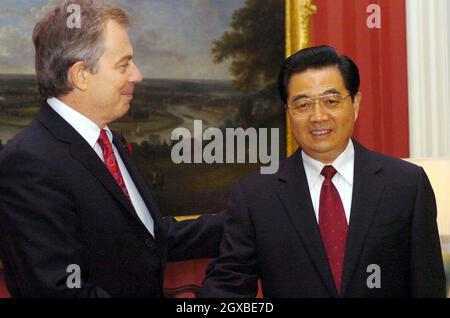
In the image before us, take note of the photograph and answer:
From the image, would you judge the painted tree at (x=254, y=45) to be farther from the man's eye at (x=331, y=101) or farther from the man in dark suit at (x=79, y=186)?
the man's eye at (x=331, y=101)

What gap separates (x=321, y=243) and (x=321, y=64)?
670 millimetres

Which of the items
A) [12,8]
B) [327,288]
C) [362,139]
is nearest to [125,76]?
[327,288]

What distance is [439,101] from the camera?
4.26m

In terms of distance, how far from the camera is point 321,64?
2.32m

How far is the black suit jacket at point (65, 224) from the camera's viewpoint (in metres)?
1.96

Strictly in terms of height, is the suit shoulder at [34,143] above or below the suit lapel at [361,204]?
above

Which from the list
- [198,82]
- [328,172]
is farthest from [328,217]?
[198,82]

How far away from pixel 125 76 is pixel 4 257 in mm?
805

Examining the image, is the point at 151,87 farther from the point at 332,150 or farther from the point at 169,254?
the point at 332,150

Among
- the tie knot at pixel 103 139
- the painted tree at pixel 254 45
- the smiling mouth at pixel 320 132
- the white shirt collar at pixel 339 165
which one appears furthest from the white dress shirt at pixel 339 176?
the painted tree at pixel 254 45

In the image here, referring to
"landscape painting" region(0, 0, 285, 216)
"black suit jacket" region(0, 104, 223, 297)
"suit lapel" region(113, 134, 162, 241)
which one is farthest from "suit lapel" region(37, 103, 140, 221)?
"landscape painting" region(0, 0, 285, 216)

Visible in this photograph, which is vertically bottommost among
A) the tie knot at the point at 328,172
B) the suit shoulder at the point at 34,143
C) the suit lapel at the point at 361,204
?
the suit lapel at the point at 361,204

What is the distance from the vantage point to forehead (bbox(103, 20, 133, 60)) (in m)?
2.31

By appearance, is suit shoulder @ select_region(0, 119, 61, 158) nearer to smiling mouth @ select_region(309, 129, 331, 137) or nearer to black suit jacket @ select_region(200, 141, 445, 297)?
black suit jacket @ select_region(200, 141, 445, 297)
